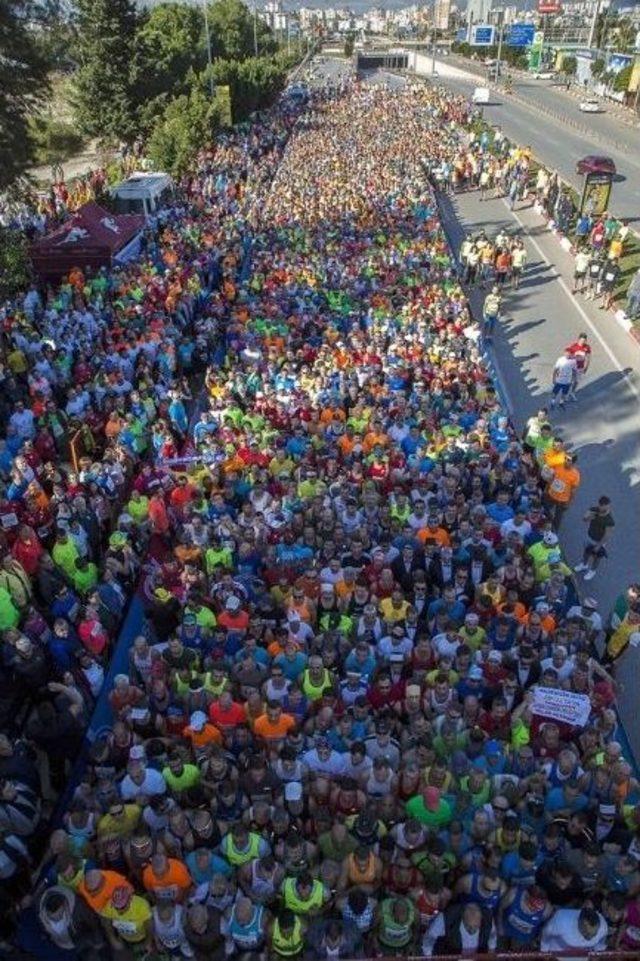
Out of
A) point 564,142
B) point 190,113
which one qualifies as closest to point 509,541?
point 190,113

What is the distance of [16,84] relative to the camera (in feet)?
59.2

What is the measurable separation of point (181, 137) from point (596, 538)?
28.0 m

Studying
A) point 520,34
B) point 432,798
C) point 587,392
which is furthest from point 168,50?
point 520,34

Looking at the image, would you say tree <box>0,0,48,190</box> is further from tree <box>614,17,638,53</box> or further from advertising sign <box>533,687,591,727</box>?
tree <box>614,17,638,53</box>

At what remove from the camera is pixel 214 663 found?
268 inches

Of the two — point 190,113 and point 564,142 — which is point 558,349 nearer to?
A: point 190,113

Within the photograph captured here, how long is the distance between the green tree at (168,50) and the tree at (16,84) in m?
20.1

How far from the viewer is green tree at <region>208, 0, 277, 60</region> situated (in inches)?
2275

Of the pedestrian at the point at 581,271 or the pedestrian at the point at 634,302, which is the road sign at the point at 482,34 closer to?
the pedestrian at the point at 581,271

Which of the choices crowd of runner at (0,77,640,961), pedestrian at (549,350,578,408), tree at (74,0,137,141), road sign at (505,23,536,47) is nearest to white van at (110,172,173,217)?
crowd of runner at (0,77,640,961)

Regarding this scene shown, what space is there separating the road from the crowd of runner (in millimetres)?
22293

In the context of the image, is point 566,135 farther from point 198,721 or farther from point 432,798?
point 432,798

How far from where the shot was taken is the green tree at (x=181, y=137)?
1217 inches

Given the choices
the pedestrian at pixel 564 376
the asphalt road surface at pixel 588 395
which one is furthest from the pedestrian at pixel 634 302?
the pedestrian at pixel 564 376
